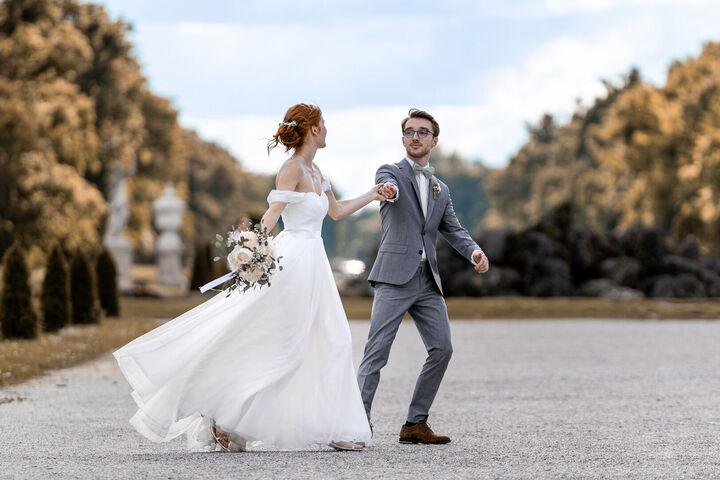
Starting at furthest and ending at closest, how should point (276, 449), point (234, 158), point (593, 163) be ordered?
point (234, 158)
point (593, 163)
point (276, 449)

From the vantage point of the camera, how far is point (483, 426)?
8.31m

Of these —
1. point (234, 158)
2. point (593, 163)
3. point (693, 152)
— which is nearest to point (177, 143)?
point (693, 152)

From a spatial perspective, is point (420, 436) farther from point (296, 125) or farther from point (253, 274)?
point (296, 125)

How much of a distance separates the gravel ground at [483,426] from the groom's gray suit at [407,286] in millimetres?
471

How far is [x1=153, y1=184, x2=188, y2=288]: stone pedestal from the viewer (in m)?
42.3

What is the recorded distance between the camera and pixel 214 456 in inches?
262

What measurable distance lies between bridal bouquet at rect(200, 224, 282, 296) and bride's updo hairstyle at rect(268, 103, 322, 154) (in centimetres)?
59

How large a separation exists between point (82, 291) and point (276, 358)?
14.5 metres

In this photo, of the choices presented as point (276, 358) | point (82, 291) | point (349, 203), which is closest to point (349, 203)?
point (349, 203)

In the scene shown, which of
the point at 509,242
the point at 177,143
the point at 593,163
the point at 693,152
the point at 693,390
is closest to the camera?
the point at 693,390

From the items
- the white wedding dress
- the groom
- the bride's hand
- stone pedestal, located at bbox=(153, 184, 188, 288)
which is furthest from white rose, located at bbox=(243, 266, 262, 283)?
stone pedestal, located at bbox=(153, 184, 188, 288)

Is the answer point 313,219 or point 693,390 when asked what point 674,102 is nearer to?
point 693,390

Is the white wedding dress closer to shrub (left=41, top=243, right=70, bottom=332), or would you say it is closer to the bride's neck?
the bride's neck

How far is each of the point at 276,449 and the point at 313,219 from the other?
151cm
